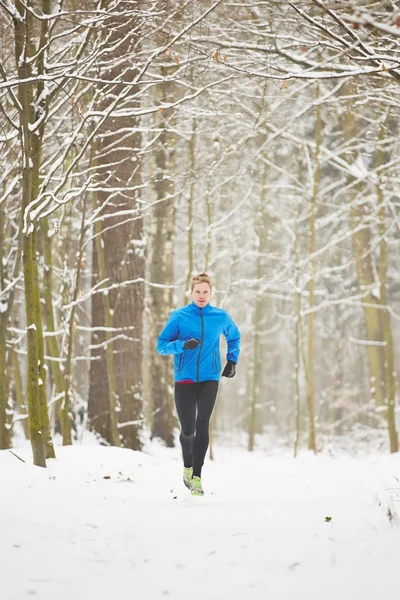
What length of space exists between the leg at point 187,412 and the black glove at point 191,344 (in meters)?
0.39

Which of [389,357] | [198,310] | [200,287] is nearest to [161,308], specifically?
[389,357]

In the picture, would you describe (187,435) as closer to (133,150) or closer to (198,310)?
(198,310)

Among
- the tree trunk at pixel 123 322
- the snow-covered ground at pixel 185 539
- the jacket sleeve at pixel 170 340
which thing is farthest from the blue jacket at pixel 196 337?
the tree trunk at pixel 123 322

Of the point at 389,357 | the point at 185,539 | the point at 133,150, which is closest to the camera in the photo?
the point at 185,539

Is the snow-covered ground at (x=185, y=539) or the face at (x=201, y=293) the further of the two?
the face at (x=201, y=293)

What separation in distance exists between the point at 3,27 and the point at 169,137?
17.6 ft

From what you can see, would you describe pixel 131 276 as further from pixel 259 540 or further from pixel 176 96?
pixel 259 540

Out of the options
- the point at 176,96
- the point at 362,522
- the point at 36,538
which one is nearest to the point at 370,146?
the point at 176,96

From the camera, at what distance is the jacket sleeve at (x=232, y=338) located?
6.09m

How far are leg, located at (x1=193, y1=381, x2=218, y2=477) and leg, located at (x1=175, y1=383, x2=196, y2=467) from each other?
6cm

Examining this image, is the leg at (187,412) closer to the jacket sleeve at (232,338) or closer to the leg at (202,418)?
the leg at (202,418)

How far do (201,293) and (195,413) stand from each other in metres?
1.09

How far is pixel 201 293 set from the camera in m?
5.88

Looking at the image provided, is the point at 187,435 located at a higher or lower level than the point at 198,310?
lower
